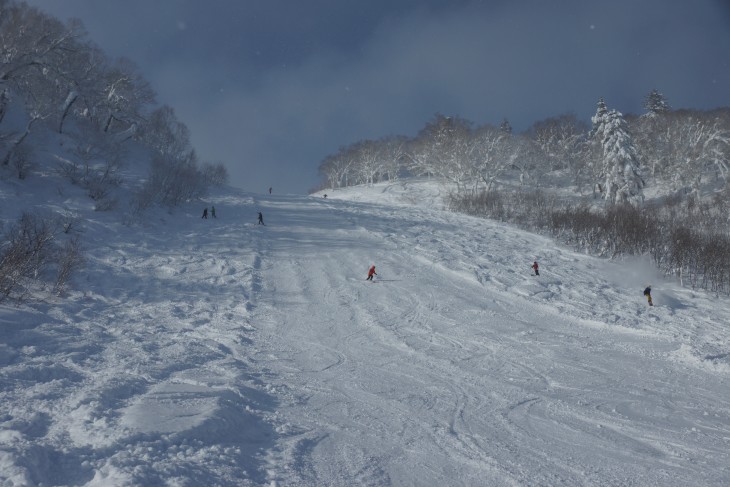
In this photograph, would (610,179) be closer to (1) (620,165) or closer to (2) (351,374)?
(1) (620,165)

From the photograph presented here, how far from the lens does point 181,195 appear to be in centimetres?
2756

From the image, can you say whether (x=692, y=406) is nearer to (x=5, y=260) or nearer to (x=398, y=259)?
(x=398, y=259)

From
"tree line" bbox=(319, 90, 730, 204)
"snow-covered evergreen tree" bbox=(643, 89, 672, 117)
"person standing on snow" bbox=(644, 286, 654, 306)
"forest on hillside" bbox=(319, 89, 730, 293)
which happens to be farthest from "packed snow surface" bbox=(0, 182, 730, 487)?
"snow-covered evergreen tree" bbox=(643, 89, 672, 117)

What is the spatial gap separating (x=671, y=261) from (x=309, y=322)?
19.0 metres

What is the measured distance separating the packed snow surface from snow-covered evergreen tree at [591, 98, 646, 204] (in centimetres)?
2252

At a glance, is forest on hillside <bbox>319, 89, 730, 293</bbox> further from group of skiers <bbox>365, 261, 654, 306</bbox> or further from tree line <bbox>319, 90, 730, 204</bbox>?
group of skiers <bbox>365, 261, 654, 306</bbox>

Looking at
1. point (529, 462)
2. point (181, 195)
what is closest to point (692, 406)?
point (529, 462)

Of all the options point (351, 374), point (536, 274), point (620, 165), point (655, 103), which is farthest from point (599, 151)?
point (351, 374)

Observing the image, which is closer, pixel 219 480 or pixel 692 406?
pixel 219 480

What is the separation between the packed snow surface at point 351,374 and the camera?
191 inches

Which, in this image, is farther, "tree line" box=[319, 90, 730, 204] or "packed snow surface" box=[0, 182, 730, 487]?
"tree line" box=[319, 90, 730, 204]

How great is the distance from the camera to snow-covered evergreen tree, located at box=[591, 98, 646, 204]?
37.7m

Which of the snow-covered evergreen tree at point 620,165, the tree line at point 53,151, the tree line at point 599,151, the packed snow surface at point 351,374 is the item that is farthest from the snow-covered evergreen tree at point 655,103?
the tree line at point 53,151

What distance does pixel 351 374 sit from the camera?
8.39 m
